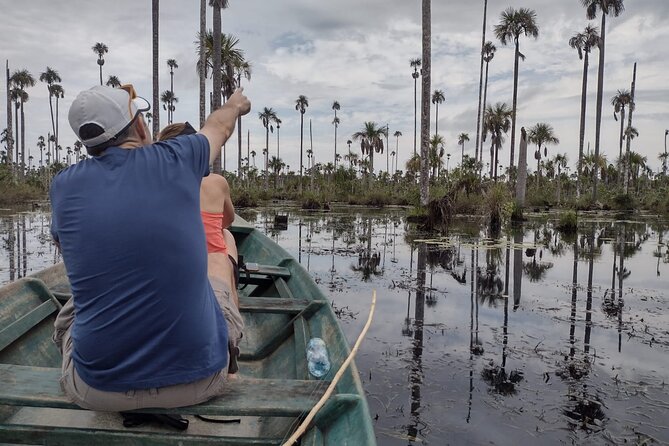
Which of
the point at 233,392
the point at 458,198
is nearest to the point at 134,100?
the point at 233,392

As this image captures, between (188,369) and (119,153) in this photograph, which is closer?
(119,153)

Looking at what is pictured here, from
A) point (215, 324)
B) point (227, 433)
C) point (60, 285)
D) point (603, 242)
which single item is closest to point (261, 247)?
point (60, 285)

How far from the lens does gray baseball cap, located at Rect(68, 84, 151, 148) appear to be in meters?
1.82

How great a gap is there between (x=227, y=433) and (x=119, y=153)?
168 centimetres

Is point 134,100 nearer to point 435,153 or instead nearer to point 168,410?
point 168,410

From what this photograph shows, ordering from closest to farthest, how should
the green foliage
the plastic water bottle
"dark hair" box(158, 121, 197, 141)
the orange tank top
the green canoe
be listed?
the green canoe < "dark hair" box(158, 121, 197, 141) < the plastic water bottle < the orange tank top < the green foliage

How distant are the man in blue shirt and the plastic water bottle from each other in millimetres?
982

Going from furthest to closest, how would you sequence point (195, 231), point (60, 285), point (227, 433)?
1. point (60, 285)
2. point (227, 433)
3. point (195, 231)

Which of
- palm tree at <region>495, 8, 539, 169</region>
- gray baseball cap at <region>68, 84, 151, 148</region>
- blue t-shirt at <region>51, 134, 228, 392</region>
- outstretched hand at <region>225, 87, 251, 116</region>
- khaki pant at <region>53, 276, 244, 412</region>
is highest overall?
palm tree at <region>495, 8, 539, 169</region>

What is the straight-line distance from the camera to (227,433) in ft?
8.84

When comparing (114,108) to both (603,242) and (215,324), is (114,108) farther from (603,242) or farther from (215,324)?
(603,242)

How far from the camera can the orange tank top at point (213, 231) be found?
3244 mm

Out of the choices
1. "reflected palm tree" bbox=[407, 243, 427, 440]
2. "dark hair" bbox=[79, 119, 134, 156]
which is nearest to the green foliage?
"reflected palm tree" bbox=[407, 243, 427, 440]

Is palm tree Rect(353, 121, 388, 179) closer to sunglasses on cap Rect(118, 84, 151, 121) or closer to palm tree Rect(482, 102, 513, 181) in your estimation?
palm tree Rect(482, 102, 513, 181)
